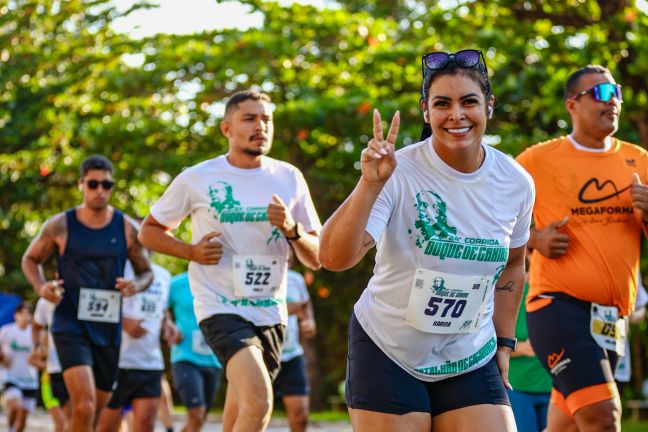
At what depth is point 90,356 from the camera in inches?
355

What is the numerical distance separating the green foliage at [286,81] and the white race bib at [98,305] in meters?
7.58

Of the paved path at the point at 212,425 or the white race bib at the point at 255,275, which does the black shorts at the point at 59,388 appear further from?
the paved path at the point at 212,425

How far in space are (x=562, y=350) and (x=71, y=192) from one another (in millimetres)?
23171

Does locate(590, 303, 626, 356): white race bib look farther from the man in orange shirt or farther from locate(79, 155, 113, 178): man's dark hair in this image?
locate(79, 155, 113, 178): man's dark hair

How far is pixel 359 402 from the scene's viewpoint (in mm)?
4406

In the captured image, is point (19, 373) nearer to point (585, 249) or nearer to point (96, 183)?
point (96, 183)

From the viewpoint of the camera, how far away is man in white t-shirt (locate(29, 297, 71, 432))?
11.2 metres

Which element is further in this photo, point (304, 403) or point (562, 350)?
point (304, 403)

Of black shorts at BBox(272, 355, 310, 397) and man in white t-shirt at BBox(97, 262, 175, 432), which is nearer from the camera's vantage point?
man in white t-shirt at BBox(97, 262, 175, 432)

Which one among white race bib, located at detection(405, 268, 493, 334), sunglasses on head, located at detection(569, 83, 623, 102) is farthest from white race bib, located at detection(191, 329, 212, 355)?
white race bib, located at detection(405, 268, 493, 334)

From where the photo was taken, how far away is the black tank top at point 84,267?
354 inches

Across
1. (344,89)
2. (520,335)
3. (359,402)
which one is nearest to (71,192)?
(344,89)

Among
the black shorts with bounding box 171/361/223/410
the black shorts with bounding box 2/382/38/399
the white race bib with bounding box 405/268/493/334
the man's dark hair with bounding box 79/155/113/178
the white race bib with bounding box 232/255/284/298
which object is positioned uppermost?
the man's dark hair with bounding box 79/155/113/178

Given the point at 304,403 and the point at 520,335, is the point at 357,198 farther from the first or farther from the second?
the point at 304,403
